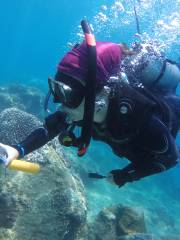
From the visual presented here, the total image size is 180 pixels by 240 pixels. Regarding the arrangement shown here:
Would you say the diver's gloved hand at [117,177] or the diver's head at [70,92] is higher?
the diver's head at [70,92]

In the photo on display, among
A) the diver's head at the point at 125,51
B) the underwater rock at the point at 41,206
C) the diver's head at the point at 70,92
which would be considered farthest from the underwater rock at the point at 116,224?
the diver's head at the point at 70,92

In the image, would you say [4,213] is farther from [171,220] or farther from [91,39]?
[171,220]

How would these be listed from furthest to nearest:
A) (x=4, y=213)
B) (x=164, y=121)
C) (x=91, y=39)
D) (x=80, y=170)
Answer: (x=80, y=170) < (x=4, y=213) < (x=164, y=121) < (x=91, y=39)

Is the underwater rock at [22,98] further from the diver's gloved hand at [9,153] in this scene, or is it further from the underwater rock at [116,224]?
the diver's gloved hand at [9,153]

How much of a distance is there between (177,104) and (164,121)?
343 mm

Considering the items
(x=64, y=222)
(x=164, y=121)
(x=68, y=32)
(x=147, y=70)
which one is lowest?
(x=68, y=32)

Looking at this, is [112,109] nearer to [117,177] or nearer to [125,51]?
[125,51]

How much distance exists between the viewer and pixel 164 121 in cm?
293

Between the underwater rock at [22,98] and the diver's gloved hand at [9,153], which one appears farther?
the underwater rock at [22,98]

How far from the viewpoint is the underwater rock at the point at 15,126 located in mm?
7246

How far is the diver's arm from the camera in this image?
3.25 meters

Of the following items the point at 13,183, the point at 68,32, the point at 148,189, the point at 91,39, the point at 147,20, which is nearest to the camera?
the point at 91,39

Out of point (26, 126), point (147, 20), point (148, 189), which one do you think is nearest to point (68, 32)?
point (147, 20)

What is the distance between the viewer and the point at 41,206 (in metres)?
5.82
